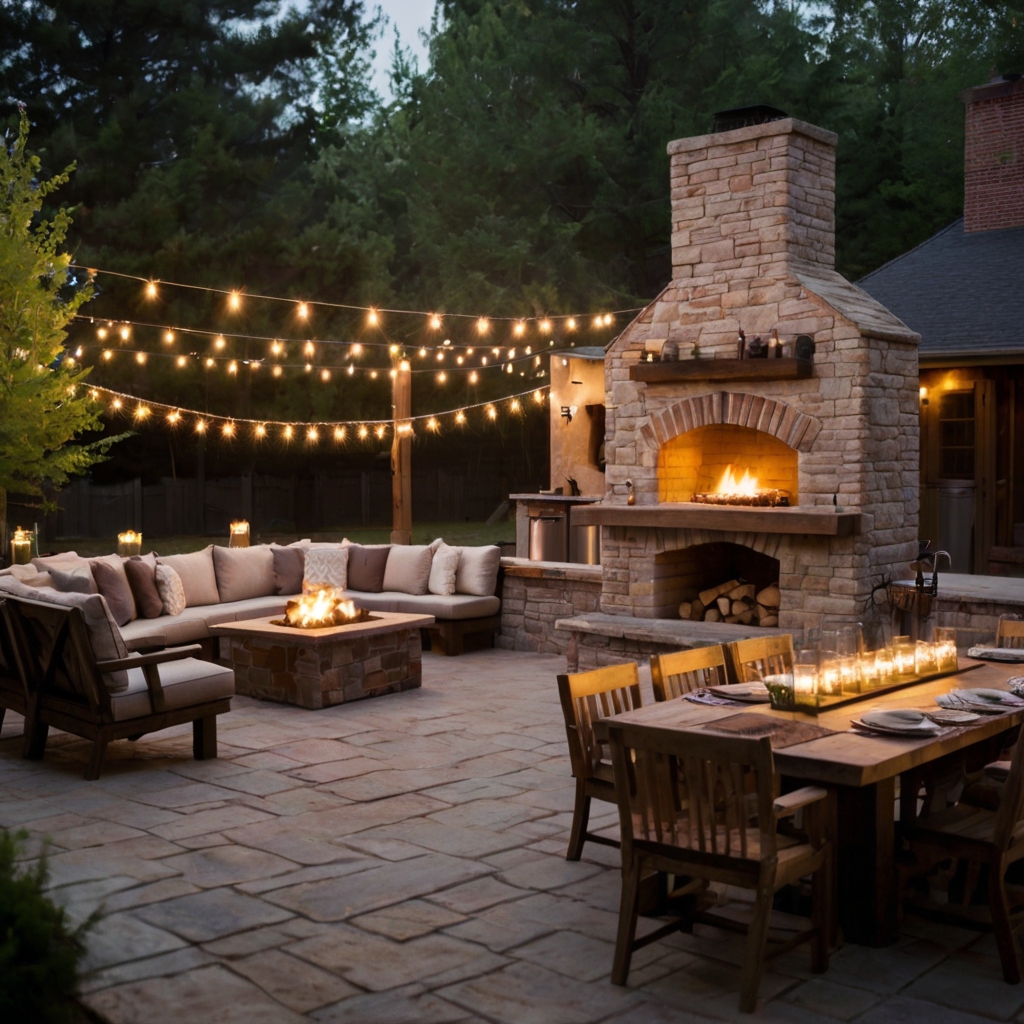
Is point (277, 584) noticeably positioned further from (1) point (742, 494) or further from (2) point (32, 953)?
(2) point (32, 953)

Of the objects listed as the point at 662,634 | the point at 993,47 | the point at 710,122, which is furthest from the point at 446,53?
the point at 662,634

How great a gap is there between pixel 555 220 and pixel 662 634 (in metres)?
13.3

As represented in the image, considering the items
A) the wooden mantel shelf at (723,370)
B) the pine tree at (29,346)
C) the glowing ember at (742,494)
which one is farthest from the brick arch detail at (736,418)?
the pine tree at (29,346)

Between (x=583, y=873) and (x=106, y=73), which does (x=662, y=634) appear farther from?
(x=106, y=73)

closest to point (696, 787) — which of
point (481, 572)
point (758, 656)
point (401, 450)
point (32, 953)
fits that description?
point (758, 656)

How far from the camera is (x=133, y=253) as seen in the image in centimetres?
1688

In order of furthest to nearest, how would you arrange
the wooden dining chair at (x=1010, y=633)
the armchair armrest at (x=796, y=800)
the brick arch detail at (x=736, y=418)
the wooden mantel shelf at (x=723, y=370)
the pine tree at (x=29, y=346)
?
the pine tree at (x=29, y=346), the brick arch detail at (x=736, y=418), the wooden mantel shelf at (x=723, y=370), the wooden dining chair at (x=1010, y=633), the armchair armrest at (x=796, y=800)

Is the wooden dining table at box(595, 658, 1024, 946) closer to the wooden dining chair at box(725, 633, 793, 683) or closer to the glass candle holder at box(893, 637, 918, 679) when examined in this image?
the glass candle holder at box(893, 637, 918, 679)

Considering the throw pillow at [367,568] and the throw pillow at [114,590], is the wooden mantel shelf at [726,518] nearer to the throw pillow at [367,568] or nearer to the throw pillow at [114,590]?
the throw pillow at [367,568]

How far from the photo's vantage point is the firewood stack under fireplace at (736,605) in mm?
8555

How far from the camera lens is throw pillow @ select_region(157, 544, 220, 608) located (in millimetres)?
9227

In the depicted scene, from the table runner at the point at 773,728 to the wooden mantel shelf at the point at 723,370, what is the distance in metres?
4.26

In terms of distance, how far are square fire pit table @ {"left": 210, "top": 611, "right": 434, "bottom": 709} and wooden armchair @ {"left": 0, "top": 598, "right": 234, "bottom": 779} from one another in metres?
1.17

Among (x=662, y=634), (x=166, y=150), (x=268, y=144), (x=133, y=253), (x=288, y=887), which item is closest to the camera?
(x=288, y=887)
